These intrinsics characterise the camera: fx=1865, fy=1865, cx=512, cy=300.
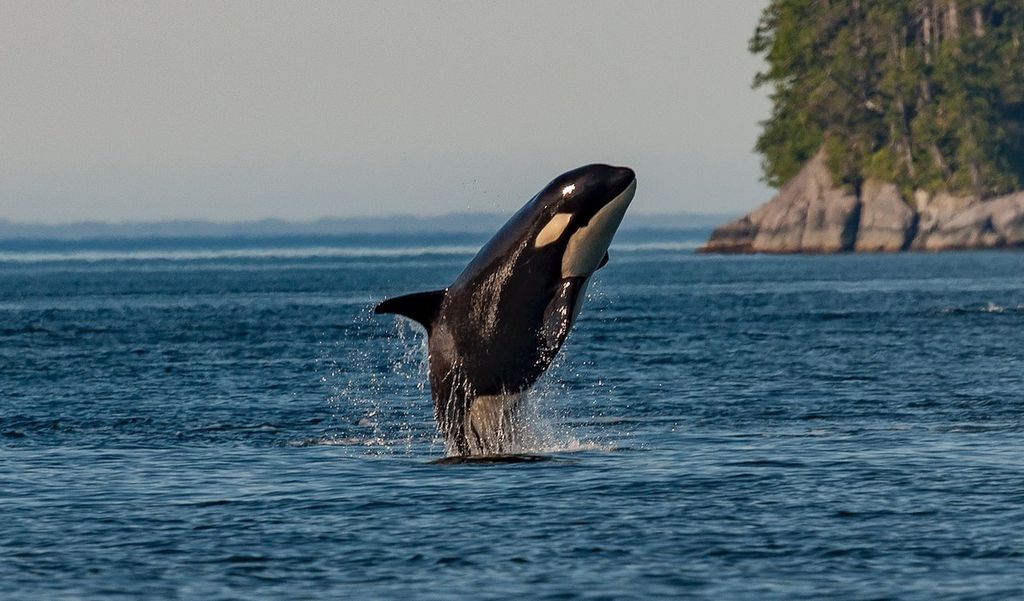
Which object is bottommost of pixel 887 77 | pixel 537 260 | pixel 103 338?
pixel 103 338

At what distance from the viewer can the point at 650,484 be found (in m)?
24.1

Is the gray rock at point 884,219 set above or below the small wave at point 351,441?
above

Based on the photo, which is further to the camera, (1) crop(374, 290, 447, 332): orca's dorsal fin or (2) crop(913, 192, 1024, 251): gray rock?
(2) crop(913, 192, 1024, 251): gray rock

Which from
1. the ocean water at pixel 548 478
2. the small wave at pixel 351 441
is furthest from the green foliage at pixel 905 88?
the small wave at pixel 351 441

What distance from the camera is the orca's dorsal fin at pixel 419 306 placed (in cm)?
2292

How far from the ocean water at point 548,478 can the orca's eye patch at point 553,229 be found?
10.3 feet

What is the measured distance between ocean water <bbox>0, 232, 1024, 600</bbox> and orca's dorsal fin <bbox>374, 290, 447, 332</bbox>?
85.3 inches

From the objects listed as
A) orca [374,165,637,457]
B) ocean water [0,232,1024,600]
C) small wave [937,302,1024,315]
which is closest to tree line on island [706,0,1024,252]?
small wave [937,302,1024,315]

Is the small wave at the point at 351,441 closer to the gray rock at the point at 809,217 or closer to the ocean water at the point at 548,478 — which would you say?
the ocean water at the point at 548,478

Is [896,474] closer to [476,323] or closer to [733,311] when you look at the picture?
[476,323]

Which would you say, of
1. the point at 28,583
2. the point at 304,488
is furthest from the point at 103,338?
the point at 28,583

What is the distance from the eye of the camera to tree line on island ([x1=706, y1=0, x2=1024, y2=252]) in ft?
519

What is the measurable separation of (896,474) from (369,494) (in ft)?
23.1

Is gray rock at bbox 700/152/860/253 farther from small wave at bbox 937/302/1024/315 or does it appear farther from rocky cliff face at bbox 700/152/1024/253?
small wave at bbox 937/302/1024/315
